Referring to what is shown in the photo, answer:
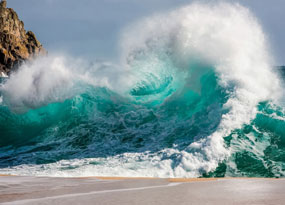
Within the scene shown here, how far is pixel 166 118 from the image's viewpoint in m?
10.3

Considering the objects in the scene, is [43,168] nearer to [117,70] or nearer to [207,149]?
[207,149]

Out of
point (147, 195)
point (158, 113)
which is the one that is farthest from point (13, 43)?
point (147, 195)

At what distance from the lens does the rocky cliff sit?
70.8m

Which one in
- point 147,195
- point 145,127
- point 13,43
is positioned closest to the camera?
point 147,195

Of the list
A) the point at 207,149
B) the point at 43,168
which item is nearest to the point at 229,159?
the point at 207,149

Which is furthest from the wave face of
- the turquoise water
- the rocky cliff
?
the rocky cliff

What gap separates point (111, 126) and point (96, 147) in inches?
59.9

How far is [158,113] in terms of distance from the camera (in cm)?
1080

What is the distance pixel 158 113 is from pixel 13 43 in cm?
7511

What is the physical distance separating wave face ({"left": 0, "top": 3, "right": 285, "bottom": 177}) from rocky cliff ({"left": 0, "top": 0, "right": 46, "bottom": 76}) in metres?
61.6

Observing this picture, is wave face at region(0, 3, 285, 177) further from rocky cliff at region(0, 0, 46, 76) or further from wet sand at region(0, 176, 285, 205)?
rocky cliff at region(0, 0, 46, 76)

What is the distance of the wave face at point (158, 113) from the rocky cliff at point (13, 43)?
202 feet

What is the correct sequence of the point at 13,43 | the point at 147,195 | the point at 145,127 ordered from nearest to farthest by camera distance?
the point at 147,195 → the point at 145,127 → the point at 13,43

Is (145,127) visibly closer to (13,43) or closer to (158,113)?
(158,113)
